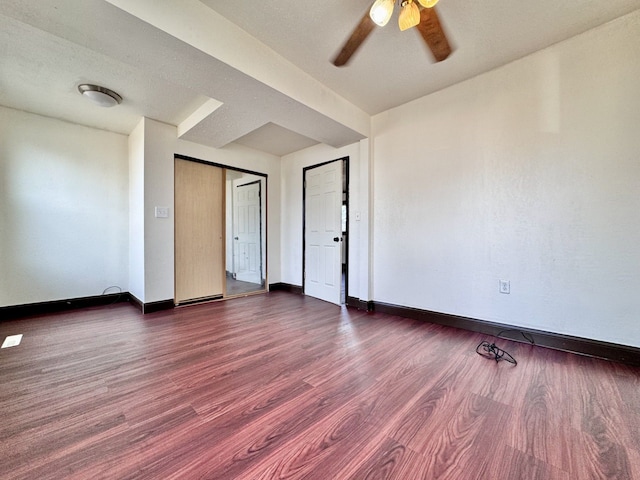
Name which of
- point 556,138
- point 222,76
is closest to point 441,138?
point 556,138

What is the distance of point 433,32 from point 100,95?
10.3 feet

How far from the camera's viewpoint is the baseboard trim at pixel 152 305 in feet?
10.4

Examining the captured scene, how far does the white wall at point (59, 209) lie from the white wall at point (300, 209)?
2.48m

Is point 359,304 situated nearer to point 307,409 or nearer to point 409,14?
point 307,409

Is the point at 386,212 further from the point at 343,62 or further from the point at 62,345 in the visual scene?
the point at 62,345

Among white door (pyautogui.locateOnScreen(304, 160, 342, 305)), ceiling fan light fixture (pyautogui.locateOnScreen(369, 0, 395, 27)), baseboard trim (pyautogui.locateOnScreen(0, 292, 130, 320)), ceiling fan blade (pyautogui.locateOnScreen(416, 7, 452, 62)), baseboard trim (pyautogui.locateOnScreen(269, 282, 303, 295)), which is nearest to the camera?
ceiling fan light fixture (pyautogui.locateOnScreen(369, 0, 395, 27))

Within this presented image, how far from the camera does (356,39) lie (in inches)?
66.2

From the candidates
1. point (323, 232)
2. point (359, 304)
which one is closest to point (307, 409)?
point (359, 304)

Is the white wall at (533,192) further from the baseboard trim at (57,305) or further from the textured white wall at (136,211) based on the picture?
the baseboard trim at (57,305)

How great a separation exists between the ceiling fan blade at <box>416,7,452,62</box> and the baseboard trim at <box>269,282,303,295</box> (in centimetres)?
360

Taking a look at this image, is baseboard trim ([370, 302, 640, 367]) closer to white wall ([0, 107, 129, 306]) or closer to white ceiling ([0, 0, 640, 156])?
white ceiling ([0, 0, 640, 156])

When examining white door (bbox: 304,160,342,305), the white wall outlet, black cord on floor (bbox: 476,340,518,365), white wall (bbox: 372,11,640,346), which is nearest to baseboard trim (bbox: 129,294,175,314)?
the white wall outlet

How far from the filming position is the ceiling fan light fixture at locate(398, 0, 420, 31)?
4.79ft

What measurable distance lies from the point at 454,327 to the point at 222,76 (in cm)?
328
